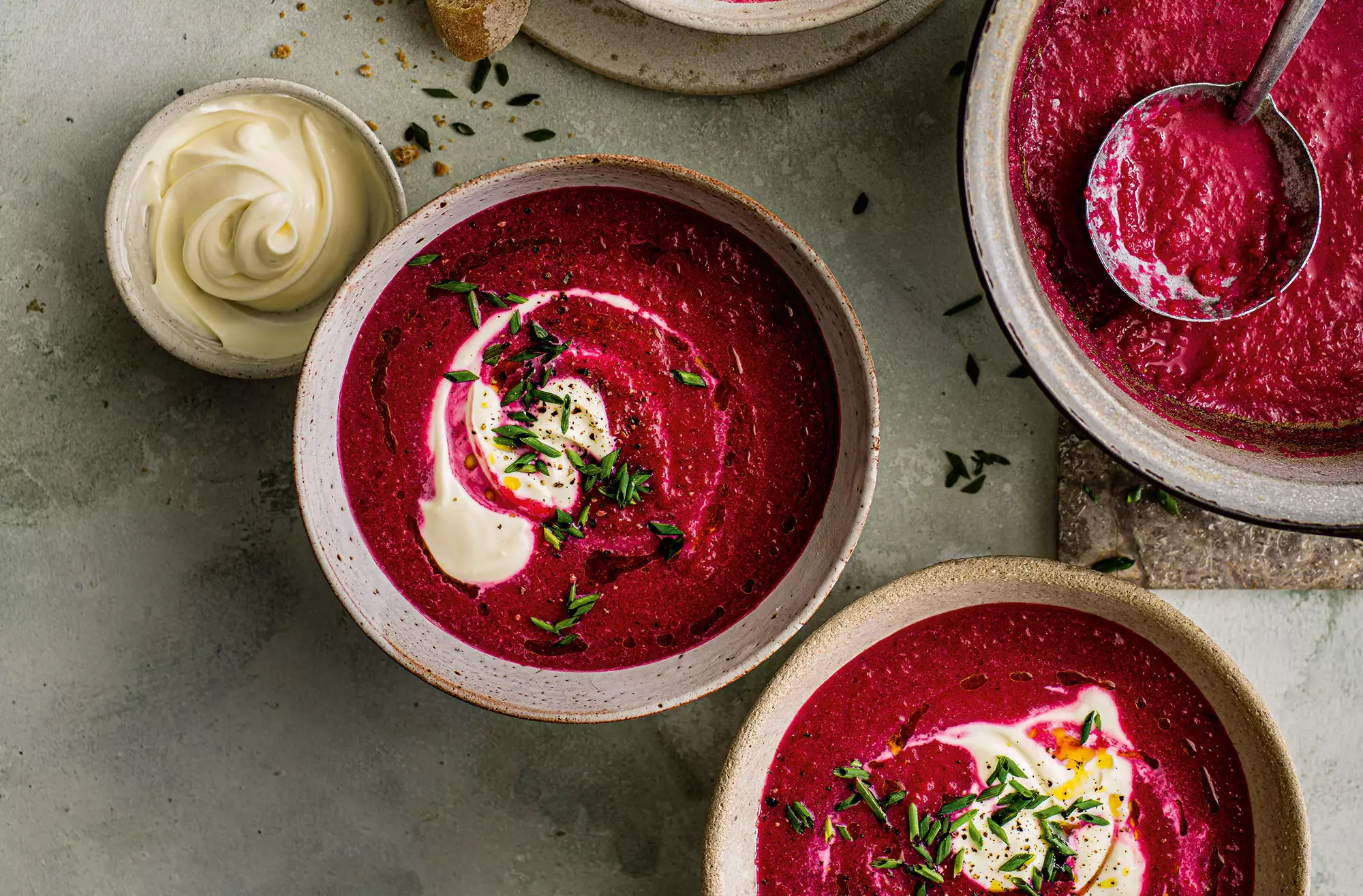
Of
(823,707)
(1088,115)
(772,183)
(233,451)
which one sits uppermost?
(1088,115)

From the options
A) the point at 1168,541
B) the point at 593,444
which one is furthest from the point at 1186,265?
the point at 593,444

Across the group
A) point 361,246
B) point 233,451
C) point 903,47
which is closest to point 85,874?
point 233,451

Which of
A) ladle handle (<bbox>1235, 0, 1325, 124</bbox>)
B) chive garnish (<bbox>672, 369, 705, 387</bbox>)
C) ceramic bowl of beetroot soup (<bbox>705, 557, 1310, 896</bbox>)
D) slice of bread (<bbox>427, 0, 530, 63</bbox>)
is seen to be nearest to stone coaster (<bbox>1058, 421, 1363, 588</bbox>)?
ceramic bowl of beetroot soup (<bbox>705, 557, 1310, 896</bbox>)

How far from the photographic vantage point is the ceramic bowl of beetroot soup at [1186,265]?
1692 millimetres

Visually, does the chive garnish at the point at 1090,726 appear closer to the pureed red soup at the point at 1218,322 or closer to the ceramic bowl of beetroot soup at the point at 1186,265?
the ceramic bowl of beetroot soup at the point at 1186,265

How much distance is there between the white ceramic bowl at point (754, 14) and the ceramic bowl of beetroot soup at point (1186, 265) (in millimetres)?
336

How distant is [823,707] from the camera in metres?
1.89

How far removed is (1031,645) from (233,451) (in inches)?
65.8

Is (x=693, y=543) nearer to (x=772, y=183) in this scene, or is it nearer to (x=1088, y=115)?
(x=772, y=183)

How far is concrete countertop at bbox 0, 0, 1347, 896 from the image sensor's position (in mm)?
2023

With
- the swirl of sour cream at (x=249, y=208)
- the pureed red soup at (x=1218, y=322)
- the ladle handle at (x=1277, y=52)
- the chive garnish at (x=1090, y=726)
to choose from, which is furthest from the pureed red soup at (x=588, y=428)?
the ladle handle at (x=1277, y=52)

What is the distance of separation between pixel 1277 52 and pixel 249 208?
181 centimetres

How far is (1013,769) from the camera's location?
1.85 metres

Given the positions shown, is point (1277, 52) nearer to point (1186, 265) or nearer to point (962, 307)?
point (1186, 265)
